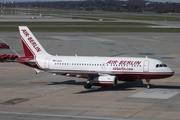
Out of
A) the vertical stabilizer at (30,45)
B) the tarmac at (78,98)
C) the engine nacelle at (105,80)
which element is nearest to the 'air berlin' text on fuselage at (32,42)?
the vertical stabilizer at (30,45)

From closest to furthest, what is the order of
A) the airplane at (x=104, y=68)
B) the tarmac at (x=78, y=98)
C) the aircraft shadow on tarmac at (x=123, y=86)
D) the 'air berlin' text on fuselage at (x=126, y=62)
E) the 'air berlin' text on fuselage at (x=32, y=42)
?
the tarmac at (x=78, y=98) → the airplane at (x=104, y=68) → the 'air berlin' text on fuselage at (x=126, y=62) → the aircraft shadow on tarmac at (x=123, y=86) → the 'air berlin' text on fuselage at (x=32, y=42)

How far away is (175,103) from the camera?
139ft

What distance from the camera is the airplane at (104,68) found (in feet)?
164

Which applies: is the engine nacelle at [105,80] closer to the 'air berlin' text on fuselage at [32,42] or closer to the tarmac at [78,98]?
the tarmac at [78,98]

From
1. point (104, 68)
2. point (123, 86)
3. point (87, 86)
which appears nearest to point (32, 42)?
point (87, 86)

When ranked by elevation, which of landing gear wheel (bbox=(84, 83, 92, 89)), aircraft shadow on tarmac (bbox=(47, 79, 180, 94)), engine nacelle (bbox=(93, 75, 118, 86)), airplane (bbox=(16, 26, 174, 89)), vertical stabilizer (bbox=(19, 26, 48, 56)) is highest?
vertical stabilizer (bbox=(19, 26, 48, 56))

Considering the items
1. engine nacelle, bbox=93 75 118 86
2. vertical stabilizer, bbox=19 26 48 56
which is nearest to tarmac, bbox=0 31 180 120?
engine nacelle, bbox=93 75 118 86

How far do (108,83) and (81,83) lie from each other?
708 centimetres

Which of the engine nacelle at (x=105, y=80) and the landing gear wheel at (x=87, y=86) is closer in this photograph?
the engine nacelle at (x=105, y=80)

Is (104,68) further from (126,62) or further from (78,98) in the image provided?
(78,98)

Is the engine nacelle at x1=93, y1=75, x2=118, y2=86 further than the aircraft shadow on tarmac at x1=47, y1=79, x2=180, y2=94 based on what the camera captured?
No

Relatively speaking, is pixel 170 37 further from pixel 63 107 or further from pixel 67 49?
pixel 63 107

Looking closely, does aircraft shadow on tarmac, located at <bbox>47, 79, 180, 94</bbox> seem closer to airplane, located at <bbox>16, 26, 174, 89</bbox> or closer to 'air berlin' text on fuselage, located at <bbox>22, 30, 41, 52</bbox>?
airplane, located at <bbox>16, 26, 174, 89</bbox>

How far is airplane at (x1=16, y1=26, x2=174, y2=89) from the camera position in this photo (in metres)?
50.1
